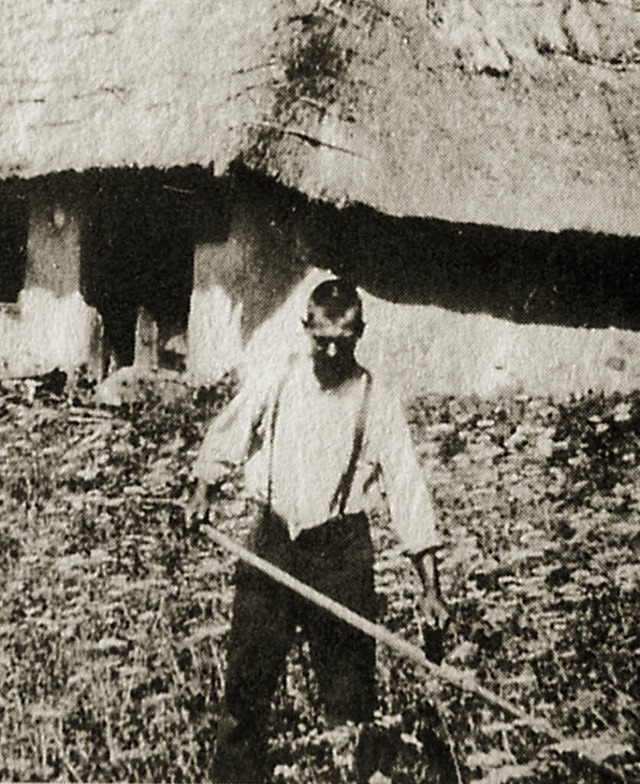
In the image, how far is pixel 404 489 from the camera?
1.50 metres

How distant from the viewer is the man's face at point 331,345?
1511mm

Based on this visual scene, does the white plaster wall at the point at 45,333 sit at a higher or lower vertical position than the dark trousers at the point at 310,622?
higher

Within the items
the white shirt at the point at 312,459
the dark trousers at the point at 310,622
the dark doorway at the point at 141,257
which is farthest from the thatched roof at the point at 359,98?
the dark trousers at the point at 310,622

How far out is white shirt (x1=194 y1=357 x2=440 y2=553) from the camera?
Result: 148 centimetres

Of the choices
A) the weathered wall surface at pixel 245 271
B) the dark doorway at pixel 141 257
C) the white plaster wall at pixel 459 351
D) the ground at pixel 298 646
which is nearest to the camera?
the ground at pixel 298 646

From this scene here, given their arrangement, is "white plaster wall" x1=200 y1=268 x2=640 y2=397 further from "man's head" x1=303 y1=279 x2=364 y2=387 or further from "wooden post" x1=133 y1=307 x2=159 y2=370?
"wooden post" x1=133 y1=307 x2=159 y2=370

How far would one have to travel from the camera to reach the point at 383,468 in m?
1.49

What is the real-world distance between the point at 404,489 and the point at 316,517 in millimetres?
128

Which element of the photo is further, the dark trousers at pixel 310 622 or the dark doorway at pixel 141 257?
the dark doorway at pixel 141 257

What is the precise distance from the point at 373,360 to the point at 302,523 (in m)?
0.29

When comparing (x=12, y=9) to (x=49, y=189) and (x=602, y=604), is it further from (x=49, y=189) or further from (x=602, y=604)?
(x=602, y=604)

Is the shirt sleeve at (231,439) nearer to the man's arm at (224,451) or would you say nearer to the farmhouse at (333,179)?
the man's arm at (224,451)

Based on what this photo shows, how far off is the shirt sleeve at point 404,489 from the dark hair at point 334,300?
0.48 feet

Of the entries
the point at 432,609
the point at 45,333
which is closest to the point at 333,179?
the point at 45,333
